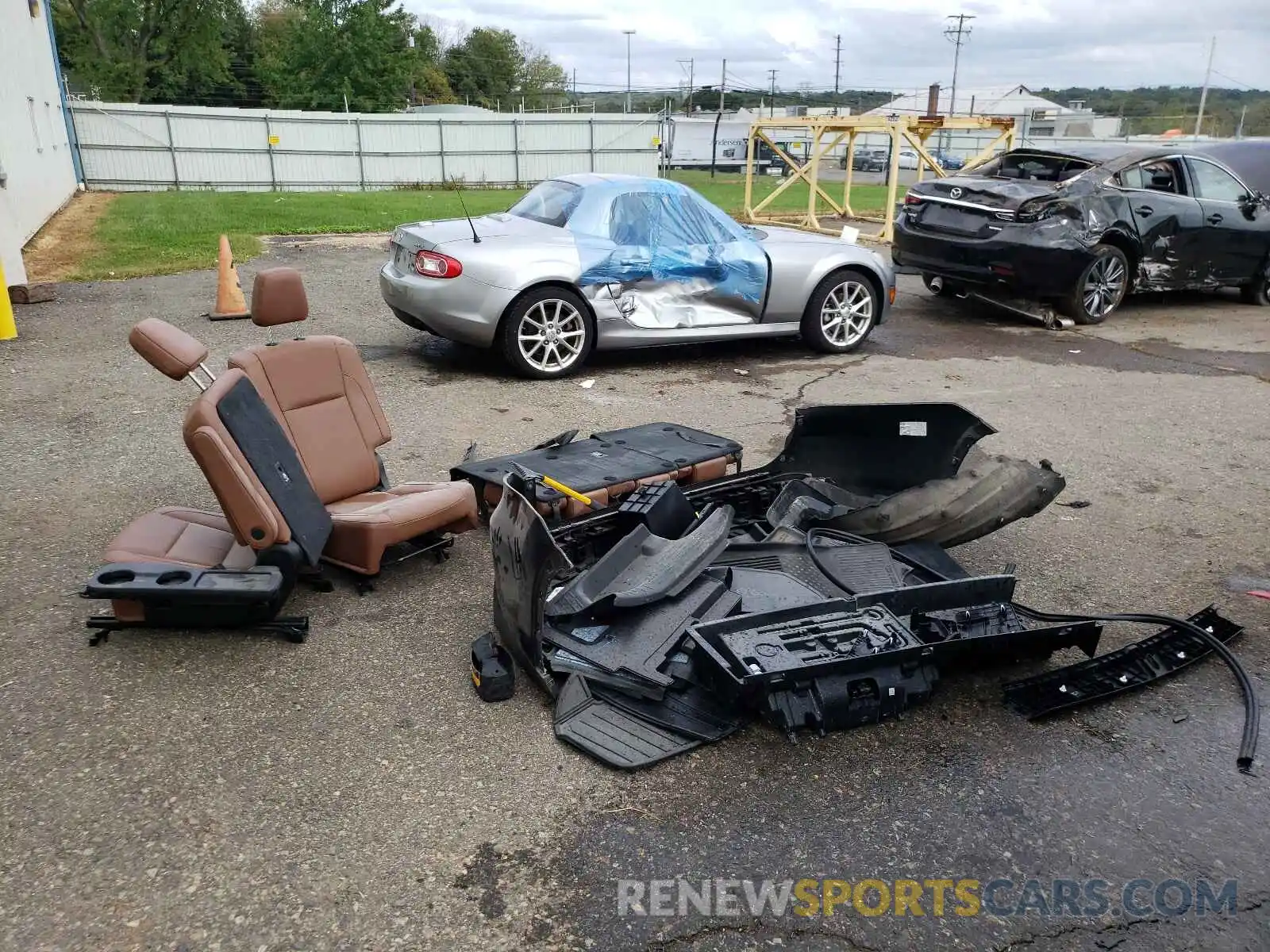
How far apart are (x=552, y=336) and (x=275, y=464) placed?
381 centimetres

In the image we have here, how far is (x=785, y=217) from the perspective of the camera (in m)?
18.6

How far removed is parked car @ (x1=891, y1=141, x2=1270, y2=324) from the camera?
30.5 feet

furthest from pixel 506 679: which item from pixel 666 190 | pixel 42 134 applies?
pixel 42 134

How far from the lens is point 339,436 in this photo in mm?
4426

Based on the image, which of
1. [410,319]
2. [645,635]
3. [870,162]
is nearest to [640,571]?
[645,635]

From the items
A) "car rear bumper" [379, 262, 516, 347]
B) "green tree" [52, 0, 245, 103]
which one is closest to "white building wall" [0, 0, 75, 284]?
"car rear bumper" [379, 262, 516, 347]

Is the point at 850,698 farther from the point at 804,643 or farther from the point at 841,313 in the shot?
the point at 841,313

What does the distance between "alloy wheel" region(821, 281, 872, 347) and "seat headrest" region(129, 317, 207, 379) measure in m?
5.79

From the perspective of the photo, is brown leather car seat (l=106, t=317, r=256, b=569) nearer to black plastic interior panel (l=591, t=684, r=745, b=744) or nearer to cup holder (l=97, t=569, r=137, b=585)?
cup holder (l=97, t=569, r=137, b=585)

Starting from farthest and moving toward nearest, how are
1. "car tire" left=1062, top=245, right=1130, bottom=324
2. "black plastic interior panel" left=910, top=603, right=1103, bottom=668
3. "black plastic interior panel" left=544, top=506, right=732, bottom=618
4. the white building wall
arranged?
1. the white building wall
2. "car tire" left=1062, top=245, right=1130, bottom=324
3. "black plastic interior panel" left=544, top=506, right=732, bottom=618
4. "black plastic interior panel" left=910, top=603, right=1103, bottom=668

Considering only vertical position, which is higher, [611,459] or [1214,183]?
[1214,183]

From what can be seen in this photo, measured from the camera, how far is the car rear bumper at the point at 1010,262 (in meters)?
9.21

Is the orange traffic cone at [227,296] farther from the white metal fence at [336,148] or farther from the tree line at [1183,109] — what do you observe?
the tree line at [1183,109]

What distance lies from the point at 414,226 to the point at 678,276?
7.18 ft
